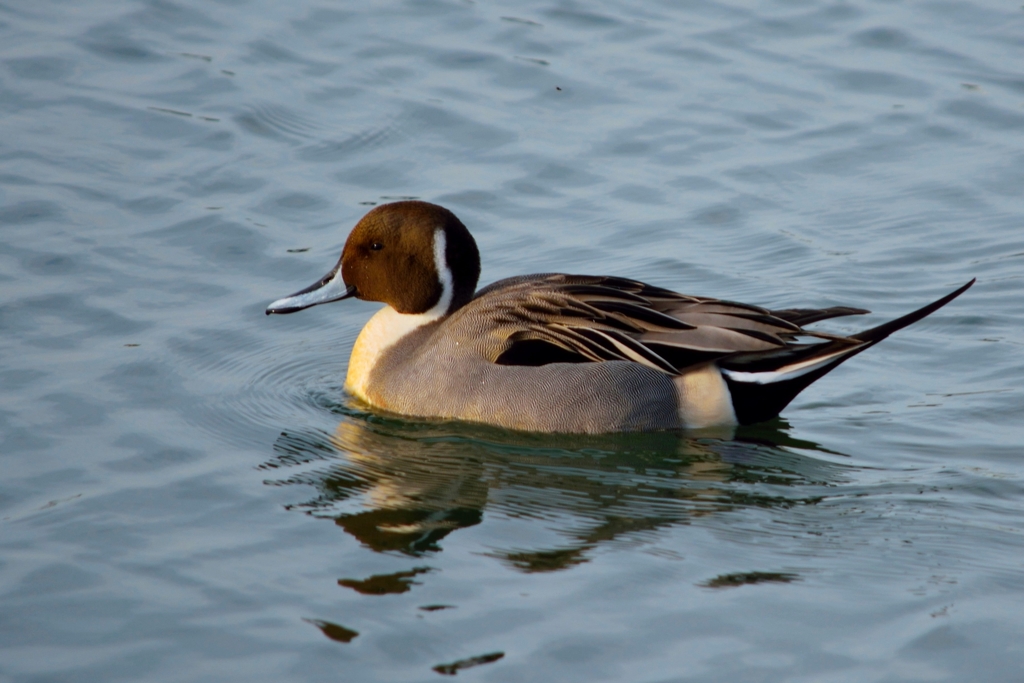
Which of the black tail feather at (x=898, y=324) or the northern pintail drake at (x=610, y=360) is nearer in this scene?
the black tail feather at (x=898, y=324)

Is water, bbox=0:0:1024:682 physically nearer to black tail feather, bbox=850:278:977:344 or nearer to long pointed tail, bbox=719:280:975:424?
long pointed tail, bbox=719:280:975:424

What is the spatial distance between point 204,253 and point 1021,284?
494 cm

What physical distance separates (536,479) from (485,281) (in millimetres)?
2441

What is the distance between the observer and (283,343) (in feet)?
25.8

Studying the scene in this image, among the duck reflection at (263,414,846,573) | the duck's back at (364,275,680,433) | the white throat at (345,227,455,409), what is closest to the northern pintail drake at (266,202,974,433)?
the duck's back at (364,275,680,433)

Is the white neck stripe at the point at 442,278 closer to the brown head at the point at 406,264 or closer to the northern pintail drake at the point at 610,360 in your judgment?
the brown head at the point at 406,264

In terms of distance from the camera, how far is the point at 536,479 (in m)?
6.23

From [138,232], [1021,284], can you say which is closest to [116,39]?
[138,232]

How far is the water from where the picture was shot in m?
4.94

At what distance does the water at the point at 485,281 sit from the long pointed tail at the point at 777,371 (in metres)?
0.17

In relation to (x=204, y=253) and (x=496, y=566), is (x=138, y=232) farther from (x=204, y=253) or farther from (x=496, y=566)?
(x=496, y=566)

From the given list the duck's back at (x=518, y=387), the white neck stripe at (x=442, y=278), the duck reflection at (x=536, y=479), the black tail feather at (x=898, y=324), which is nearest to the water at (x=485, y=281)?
the duck reflection at (x=536, y=479)

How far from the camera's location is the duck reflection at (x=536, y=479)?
5.69 meters

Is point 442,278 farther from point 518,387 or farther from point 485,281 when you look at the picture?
point 485,281
